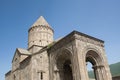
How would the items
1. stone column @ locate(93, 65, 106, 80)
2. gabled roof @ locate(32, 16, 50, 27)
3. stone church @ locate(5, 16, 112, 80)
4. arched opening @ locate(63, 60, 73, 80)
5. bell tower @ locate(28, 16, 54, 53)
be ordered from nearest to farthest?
stone church @ locate(5, 16, 112, 80), stone column @ locate(93, 65, 106, 80), arched opening @ locate(63, 60, 73, 80), bell tower @ locate(28, 16, 54, 53), gabled roof @ locate(32, 16, 50, 27)

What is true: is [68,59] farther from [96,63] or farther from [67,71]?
[96,63]

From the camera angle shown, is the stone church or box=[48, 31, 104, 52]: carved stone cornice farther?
box=[48, 31, 104, 52]: carved stone cornice

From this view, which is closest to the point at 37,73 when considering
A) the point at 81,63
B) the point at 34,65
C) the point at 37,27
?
the point at 34,65

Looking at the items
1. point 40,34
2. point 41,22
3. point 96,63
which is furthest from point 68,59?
point 41,22

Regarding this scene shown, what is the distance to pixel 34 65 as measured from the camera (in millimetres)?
17328

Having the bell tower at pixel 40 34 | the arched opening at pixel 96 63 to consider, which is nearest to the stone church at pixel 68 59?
the arched opening at pixel 96 63

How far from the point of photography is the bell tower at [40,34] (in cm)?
2469

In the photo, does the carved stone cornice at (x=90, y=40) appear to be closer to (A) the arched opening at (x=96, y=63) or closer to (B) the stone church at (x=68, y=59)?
(B) the stone church at (x=68, y=59)

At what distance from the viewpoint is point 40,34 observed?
25.0 meters

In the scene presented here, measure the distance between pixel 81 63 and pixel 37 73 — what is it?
5858 millimetres

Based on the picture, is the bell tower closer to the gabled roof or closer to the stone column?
the gabled roof

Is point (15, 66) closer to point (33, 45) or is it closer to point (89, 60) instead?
point (33, 45)

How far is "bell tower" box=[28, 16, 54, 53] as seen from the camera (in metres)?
24.7

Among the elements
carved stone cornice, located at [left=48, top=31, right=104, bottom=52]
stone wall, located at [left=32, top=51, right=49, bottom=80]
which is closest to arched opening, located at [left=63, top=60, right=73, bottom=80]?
stone wall, located at [left=32, top=51, right=49, bottom=80]
